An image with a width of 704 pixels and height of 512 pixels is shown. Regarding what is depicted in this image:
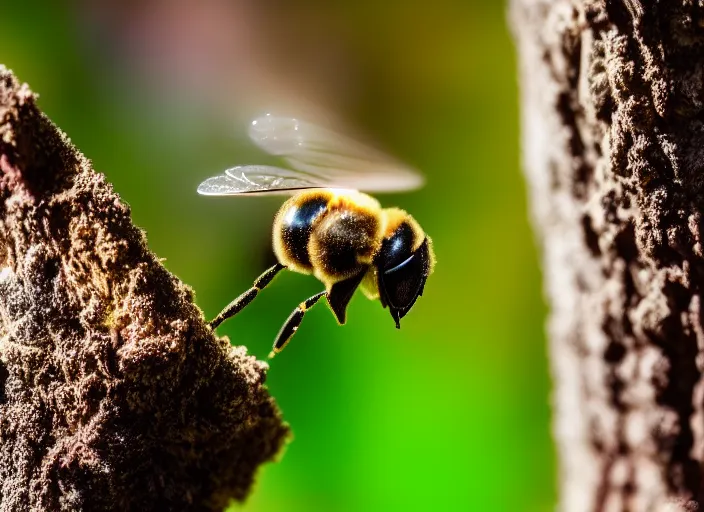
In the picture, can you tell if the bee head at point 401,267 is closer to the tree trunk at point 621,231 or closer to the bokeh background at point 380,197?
the tree trunk at point 621,231

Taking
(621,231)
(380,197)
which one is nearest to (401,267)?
(621,231)

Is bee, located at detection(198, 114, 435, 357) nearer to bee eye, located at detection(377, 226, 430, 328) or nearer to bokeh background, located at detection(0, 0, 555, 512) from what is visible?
bee eye, located at detection(377, 226, 430, 328)

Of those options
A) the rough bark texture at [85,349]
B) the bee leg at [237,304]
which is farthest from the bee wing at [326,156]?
the rough bark texture at [85,349]

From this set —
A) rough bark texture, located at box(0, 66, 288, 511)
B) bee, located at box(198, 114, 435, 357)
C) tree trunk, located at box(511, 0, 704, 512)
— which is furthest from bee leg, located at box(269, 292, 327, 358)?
tree trunk, located at box(511, 0, 704, 512)

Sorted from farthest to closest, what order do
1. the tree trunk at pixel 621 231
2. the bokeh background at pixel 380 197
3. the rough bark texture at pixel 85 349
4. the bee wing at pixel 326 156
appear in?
the bokeh background at pixel 380 197 → the bee wing at pixel 326 156 → the tree trunk at pixel 621 231 → the rough bark texture at pixel 85 349

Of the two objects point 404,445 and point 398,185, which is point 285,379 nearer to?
point 404,445
